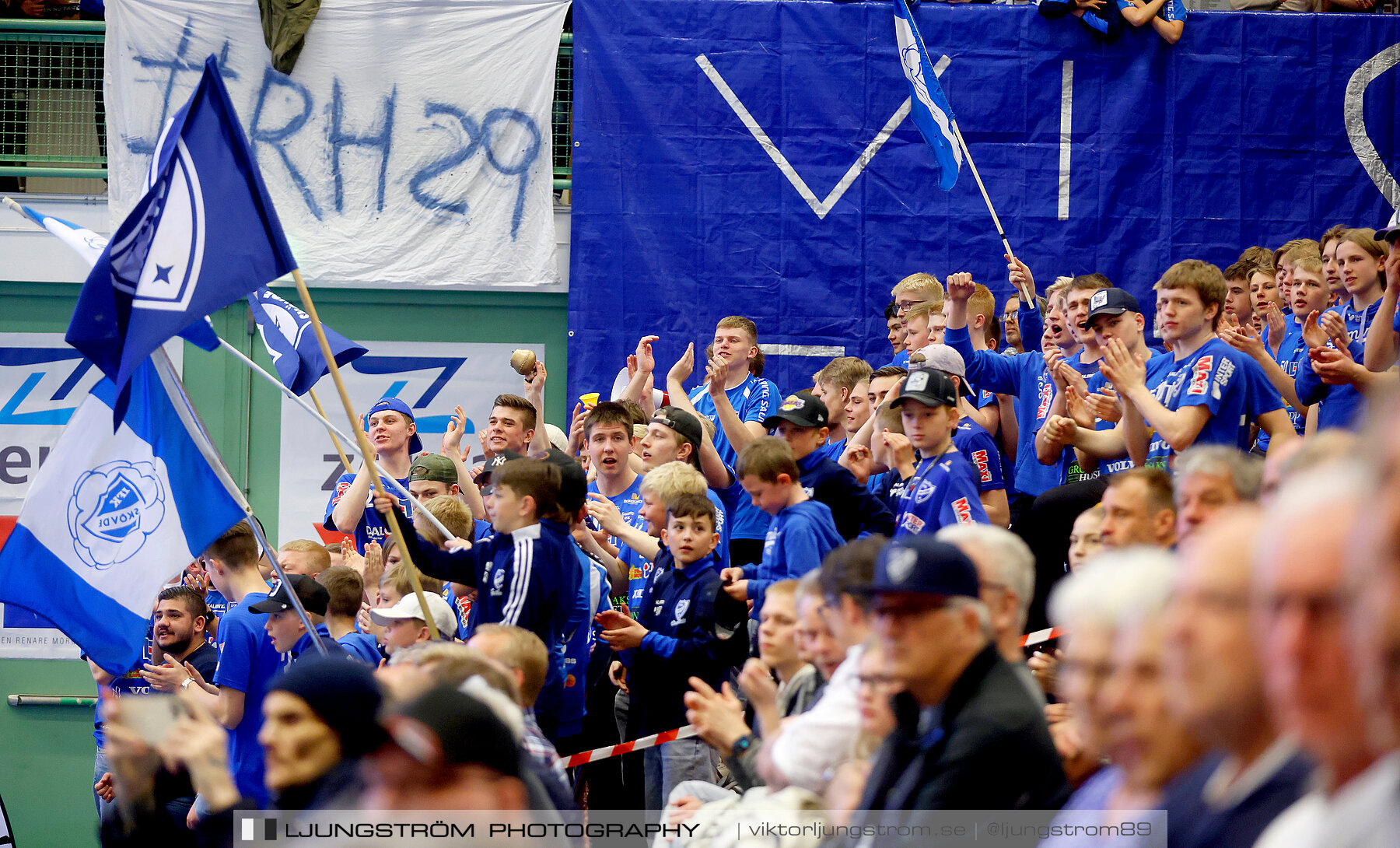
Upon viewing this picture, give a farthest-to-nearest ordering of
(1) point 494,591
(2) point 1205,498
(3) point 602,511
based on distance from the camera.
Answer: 1. (3) point 602,511
2. (1) point 494,591
3. (2) point 1205,498

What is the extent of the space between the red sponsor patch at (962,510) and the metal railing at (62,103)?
233 inches

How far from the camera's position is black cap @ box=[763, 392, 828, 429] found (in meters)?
6.34

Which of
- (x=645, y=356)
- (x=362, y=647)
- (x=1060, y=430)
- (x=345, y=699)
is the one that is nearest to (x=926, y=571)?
(x=345, y=699)

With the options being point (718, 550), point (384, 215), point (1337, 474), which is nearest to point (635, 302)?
point (384, 215)

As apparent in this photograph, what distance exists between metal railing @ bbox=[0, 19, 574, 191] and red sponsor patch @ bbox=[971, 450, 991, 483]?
4.95m

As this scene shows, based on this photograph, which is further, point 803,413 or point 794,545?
point 803,413

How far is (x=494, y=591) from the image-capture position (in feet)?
17.0

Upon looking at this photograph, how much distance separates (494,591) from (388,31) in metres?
6.52

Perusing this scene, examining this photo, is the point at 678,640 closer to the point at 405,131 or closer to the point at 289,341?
the point at 289,341

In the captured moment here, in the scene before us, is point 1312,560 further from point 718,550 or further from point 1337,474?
point 718,550

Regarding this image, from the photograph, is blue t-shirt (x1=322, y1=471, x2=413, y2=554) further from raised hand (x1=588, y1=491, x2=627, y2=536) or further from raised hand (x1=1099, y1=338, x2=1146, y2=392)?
raised hand (x1=1099, y1=338, x2=1146, y2=392)

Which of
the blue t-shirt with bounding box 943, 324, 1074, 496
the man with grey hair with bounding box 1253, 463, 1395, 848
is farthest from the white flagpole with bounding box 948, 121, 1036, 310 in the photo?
the man with grey hair with bounding box 1253, 463, 1395, 848

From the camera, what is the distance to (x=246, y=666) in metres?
5.76

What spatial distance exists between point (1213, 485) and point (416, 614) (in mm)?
3242
